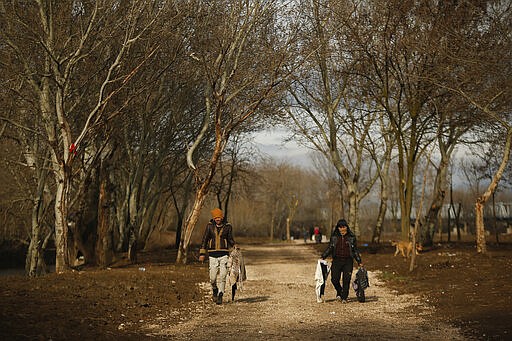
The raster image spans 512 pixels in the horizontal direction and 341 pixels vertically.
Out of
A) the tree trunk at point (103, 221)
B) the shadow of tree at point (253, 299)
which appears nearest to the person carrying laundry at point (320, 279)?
the shadow of tree at point (253, 299)

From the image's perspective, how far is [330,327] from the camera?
9.85 meters

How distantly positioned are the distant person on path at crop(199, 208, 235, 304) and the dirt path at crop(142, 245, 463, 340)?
0.44 m

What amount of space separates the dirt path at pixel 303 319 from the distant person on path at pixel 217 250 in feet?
1.43

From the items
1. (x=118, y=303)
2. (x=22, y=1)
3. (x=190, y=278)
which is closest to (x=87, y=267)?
(x=190, y=278)

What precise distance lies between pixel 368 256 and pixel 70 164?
14126mm

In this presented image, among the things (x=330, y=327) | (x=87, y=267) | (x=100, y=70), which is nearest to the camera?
(x=330, y=327)

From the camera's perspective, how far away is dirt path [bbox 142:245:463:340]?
920cm

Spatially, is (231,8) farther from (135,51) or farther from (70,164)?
(70,164)

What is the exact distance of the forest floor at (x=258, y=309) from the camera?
29.8 ft

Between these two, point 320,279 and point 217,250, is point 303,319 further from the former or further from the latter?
point 217,250

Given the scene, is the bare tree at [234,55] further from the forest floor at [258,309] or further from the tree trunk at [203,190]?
the forest floor at [258,309]

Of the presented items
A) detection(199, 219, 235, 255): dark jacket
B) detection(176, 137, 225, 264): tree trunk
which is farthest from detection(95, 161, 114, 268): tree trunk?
detection(199, 219, 235, 255): dark jacket

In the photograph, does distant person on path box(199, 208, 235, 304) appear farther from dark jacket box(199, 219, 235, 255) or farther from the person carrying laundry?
the person carrying laundry

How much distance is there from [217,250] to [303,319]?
2944 mm
